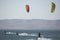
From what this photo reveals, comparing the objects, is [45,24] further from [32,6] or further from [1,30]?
[1,30]

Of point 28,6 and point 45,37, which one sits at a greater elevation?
point 28,6

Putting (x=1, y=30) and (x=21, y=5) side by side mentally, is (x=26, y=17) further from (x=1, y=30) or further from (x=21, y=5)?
(x=1, y=30)

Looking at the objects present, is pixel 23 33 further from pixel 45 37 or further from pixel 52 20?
pixel 52 20

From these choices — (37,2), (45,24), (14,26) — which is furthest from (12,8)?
(45,24)

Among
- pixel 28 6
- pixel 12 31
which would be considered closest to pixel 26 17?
pixel 28 6

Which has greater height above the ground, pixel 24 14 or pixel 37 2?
pixel 37 2

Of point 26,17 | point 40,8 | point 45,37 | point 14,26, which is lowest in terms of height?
point 45,37
